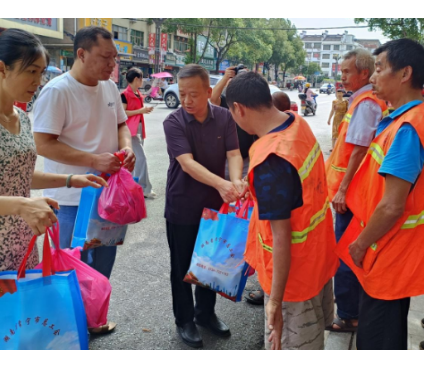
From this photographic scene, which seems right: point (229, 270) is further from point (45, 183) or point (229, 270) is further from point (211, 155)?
point (45, 183)

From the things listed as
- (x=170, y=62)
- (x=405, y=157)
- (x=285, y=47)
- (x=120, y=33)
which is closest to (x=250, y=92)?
(x=405, y=157)

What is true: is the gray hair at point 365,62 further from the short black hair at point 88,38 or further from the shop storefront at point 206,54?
the shop storefront at point 206,54

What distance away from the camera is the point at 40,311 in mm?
1647

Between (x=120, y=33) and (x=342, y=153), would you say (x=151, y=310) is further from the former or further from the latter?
(x=120, y=33)

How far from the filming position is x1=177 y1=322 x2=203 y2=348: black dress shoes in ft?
9.23

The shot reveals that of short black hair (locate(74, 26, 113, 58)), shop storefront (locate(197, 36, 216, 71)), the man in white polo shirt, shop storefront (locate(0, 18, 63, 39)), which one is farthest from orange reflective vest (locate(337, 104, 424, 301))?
shop storefront (locate(197, 36, 216, 71))

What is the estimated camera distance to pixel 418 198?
189 cm

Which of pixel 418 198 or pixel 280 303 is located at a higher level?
pixel 418 198

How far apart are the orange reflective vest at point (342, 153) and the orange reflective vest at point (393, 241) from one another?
3.24 ft

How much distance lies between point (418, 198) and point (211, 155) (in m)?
1.27

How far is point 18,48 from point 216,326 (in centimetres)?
215

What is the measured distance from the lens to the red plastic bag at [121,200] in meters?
2.58

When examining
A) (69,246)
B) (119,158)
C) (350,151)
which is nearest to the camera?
(119,158)

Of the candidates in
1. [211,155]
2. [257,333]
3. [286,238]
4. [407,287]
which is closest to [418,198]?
[407,287]
